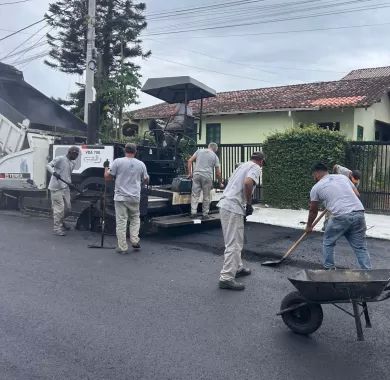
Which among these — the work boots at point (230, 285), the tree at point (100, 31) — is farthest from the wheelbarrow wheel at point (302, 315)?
the tree at point (100, 31)

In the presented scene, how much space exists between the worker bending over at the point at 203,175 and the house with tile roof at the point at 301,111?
8228 mm

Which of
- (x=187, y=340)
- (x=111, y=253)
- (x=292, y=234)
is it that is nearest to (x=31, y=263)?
(x=111, y=253)

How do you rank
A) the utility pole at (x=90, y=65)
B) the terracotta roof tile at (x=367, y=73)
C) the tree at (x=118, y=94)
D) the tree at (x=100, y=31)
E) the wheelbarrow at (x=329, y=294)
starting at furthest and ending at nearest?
the terracotta roof tile at (x=367, y=73) → the tree at (x=100, y=31) → the tree at (x=118, y=94) → the utility pole at (x=90, y=65) → the wheelbarrow at (x=329, y=294)

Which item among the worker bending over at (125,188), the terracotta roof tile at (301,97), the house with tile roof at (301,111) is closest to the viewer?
the worker bending over at (125,188)

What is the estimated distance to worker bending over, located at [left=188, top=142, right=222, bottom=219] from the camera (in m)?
9.05

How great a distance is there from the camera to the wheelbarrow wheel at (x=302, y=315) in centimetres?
425

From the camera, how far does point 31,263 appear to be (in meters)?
6.81

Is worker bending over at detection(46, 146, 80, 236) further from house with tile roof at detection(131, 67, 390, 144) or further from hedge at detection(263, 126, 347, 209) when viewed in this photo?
house with tile roof at detection(131, 67, 390, 144)

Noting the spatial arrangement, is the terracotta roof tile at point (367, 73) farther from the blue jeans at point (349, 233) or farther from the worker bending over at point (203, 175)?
the blue jeans at point (349, 233)

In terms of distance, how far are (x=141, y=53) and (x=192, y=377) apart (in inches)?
987

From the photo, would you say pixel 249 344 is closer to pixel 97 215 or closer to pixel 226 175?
pixel 97 215

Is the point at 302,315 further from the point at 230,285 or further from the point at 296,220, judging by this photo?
the point at 296,220

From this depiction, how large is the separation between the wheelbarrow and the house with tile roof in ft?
43.7

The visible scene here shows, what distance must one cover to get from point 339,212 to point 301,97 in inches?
587
